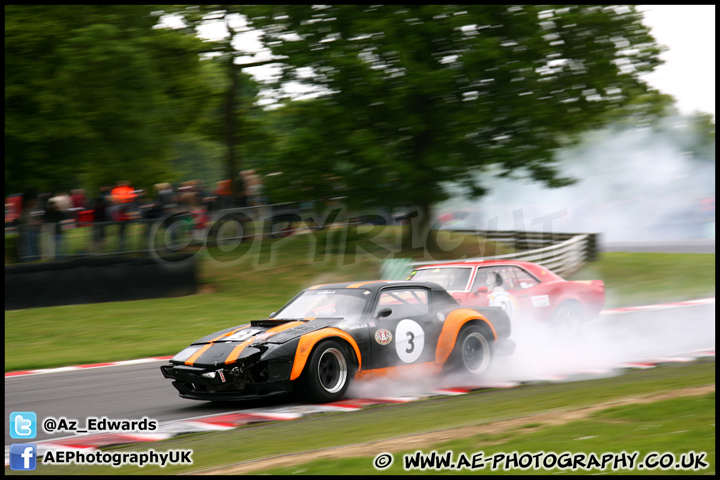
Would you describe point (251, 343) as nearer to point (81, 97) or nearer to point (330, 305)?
point (330, 305)

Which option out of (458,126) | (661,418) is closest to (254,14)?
(458,126)

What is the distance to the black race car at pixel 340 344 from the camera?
7.05m

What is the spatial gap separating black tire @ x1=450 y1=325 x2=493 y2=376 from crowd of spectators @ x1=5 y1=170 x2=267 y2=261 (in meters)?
10.1

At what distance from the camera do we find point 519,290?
11.1 m

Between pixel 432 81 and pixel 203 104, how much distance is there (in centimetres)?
824

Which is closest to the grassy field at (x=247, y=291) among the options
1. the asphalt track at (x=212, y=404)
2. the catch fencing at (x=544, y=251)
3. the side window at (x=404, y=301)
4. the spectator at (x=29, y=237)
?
the catch fencing at (x=544, y=251)

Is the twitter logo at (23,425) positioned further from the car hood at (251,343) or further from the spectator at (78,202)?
the spectator at (78,202)

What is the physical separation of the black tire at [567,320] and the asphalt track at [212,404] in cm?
21

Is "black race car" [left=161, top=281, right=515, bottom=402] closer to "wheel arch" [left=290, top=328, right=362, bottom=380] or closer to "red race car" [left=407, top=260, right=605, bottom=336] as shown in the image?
"wheel arch" [left=290, top=328, right=362, bottom=380]

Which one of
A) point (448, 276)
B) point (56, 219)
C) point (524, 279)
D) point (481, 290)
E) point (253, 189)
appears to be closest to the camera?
point (481, 290)

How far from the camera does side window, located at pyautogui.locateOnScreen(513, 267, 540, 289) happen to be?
11.3 m

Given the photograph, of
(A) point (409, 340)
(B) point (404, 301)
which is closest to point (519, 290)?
(B) point (404, 301)
